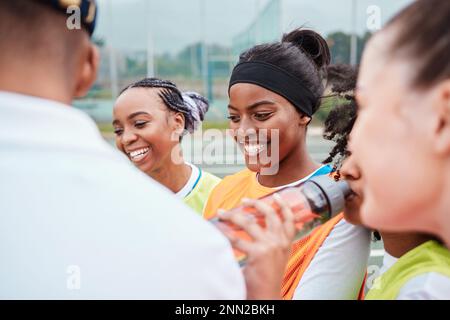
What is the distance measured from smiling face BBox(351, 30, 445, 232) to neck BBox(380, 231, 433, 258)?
480 millimetres

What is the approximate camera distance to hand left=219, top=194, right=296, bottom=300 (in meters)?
0.83

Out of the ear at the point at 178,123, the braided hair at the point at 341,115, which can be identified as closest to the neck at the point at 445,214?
the braided hair at the point at 341,115

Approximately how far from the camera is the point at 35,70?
0.71m

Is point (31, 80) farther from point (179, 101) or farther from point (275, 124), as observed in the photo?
point (179, 101)

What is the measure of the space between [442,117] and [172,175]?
188 cm

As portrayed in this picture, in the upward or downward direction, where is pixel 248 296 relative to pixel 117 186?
downward

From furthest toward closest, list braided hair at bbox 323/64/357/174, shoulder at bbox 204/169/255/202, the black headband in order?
shoulder at bbox 204/169/255/202
the black headband
braided hair at bbox 323/64/357/174

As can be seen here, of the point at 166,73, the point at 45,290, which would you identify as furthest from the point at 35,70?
the point at 166,73

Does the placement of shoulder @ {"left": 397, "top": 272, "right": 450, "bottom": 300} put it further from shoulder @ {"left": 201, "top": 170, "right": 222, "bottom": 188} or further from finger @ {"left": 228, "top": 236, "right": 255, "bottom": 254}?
shoulder @ {"left": 201, "top": 170, "right": 222, "bottom": 188}

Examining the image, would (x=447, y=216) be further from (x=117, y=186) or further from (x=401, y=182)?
(x=117, y=186)

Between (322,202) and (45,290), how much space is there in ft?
2.05

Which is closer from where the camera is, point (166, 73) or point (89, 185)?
point (89, 185)

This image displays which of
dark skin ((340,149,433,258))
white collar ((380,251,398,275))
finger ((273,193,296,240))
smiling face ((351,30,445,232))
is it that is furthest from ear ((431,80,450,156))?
white collar ((380,251,398,275))
